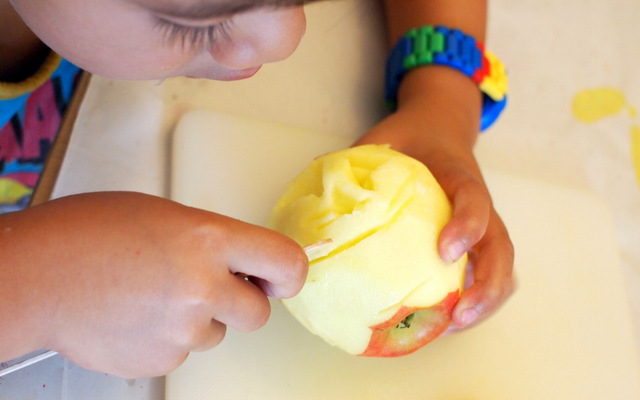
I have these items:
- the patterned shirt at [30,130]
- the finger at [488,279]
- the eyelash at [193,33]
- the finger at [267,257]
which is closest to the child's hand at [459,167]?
the finger at [488,279]

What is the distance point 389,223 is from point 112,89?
0.43 m

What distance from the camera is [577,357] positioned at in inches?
28.8

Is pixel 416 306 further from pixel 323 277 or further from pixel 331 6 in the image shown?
pixel 331 6

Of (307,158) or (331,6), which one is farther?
(331,6)

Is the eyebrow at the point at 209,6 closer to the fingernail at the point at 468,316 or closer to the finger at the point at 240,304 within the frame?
the finger at the point at 240,304

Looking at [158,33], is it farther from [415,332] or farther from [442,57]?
[442,57]

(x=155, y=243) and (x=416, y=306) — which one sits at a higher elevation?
(x=155, y=243)

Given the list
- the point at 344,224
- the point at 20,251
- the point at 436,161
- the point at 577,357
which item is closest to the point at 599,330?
the point at 577,357

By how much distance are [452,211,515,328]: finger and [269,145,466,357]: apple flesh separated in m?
0.02

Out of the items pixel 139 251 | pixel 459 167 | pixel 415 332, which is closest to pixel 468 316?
pixel 415 332

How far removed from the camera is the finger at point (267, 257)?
48 cm

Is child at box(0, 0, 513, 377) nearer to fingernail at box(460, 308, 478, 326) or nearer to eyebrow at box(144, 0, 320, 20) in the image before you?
eyebrow at box(144, 0, 320, 20)

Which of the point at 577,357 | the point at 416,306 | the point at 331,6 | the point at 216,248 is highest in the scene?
the point at 331,6

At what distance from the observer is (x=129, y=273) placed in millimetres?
461
